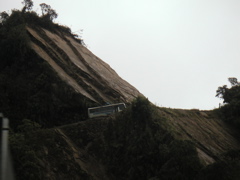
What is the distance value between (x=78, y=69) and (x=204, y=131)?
1093cm

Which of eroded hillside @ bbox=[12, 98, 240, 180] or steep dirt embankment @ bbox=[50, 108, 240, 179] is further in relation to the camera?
steep dirt embankment @ bbox=[50, 108, 240, 179]

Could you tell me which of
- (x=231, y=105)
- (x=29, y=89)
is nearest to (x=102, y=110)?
(x=29, y=89)

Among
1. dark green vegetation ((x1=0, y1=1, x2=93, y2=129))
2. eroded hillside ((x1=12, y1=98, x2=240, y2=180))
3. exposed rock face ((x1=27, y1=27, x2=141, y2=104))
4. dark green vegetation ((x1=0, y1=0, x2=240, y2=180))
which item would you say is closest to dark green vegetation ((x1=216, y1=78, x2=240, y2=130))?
dark green vegetation ((x1=0, y1=0, x2=240, y2=180))

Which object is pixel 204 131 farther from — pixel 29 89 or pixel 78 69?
pixel 29 89

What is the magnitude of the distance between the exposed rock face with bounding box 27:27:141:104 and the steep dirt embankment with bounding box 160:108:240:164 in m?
4.54

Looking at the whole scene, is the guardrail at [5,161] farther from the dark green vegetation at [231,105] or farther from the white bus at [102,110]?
the dark green vegetation at [231,105]

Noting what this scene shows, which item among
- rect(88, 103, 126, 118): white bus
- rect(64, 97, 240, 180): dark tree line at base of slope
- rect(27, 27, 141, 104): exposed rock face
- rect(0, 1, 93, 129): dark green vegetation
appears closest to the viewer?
rect(64, 97, 240, 180): dark tree line at base of slope

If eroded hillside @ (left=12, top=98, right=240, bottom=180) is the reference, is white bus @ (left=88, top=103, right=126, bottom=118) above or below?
above

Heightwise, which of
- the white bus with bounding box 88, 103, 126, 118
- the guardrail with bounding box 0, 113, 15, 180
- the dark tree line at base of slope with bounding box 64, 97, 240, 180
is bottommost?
the dark tree line at base of slope with bounding box 64, 97, 240, 180

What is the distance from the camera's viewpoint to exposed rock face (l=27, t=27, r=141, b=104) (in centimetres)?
2320

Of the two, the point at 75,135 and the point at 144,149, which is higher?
the point at 75,135

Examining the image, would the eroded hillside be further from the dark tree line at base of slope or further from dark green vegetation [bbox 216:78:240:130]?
dark green vegetation [bbox 216:78:240:130]

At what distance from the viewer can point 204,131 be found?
2161cm

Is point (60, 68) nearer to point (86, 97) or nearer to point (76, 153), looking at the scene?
point (86, 97)
